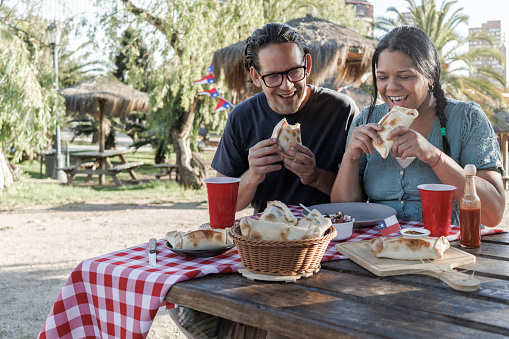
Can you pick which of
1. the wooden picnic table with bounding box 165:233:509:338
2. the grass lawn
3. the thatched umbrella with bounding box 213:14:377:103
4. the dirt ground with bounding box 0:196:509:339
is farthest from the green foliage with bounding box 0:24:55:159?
the wooden picnic table with bounding box 165:233:509:338

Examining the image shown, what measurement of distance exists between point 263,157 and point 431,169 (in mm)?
827

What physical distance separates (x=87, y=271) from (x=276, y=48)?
155cm

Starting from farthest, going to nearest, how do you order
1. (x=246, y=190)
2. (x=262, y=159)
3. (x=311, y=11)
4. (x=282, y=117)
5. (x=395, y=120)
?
1. (x=311, y=11)
2. (x=282, y=117)
3. (x=246, y=190)
4. (x=262, y=159)
5. (x=395, y=120)

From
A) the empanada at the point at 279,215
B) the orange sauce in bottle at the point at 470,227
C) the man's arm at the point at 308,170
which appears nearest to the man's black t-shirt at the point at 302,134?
the man's arm at the point at 308,170

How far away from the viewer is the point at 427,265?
5.06 ft

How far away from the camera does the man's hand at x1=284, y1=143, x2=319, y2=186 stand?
2291mm

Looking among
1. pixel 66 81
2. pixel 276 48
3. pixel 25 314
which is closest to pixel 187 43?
pixel 25 314

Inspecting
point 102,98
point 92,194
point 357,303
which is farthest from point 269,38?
point 102,98

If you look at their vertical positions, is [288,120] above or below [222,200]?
above

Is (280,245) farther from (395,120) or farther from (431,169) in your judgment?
(431,169)

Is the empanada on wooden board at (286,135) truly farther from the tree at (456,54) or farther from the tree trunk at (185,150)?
the tree at (456,54)

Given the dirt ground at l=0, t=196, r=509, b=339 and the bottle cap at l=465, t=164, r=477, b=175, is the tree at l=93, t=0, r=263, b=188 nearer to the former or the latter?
the dirt ground at l=0, t=196, r=509, b=339

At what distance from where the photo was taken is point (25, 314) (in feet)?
13.4

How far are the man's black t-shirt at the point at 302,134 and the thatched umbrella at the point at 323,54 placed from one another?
4650 millimetres
